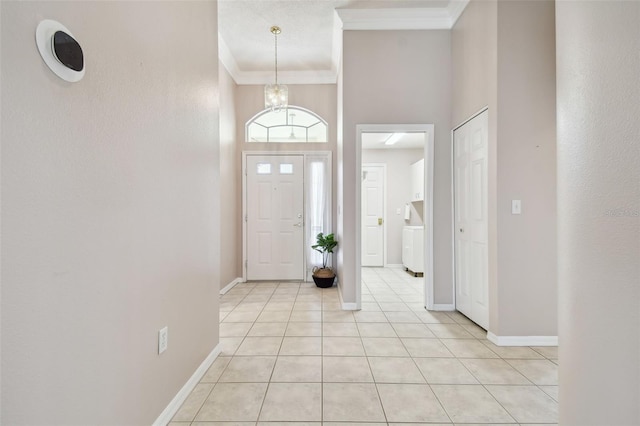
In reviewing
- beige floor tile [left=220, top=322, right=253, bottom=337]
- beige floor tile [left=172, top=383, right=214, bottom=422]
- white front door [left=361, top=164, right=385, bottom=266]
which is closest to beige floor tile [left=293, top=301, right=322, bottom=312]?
beige floor tile [left=220, top=322, right=253, bottom=337]

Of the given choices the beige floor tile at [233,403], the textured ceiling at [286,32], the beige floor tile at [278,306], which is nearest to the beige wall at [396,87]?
the textured ceiling at [286,32]

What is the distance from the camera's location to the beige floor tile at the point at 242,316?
2.83 m

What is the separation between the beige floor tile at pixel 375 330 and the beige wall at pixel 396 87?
467mm

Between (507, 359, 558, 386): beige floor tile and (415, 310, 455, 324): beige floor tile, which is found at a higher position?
(507, 359, 558, 386): beige floor tile

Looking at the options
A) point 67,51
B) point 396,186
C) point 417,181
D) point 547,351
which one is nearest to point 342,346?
point 547,351

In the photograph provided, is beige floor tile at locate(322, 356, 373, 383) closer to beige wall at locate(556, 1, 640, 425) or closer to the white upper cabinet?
beige wall at locate(556, 1, 640, 425)

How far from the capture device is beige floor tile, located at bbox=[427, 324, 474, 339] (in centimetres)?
245

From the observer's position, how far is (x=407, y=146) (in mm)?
5750

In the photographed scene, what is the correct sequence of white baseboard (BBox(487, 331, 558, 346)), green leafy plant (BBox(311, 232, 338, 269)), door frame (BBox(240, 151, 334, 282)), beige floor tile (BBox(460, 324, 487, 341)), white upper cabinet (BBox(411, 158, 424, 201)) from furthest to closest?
white upper cabinet (BBox(411, 158, 424, 201)) → door frame (BBox(240, 151, 334, 282)) → green leafy plant (BBox(311, 232, 338, 269)) → beige floor tile (BBox(460, 324, 487, 341)) → white baseboard (BBox(487, 331, 558, 346))

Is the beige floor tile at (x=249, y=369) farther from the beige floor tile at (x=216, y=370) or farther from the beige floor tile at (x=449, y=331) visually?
the beige floor tile at (x=449, y=331)

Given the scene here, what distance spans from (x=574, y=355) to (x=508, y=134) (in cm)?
176

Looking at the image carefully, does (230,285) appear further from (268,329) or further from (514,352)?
(514,352)

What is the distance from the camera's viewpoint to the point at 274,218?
4457mm

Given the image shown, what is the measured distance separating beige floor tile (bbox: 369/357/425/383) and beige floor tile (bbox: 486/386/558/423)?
1.40 ft
